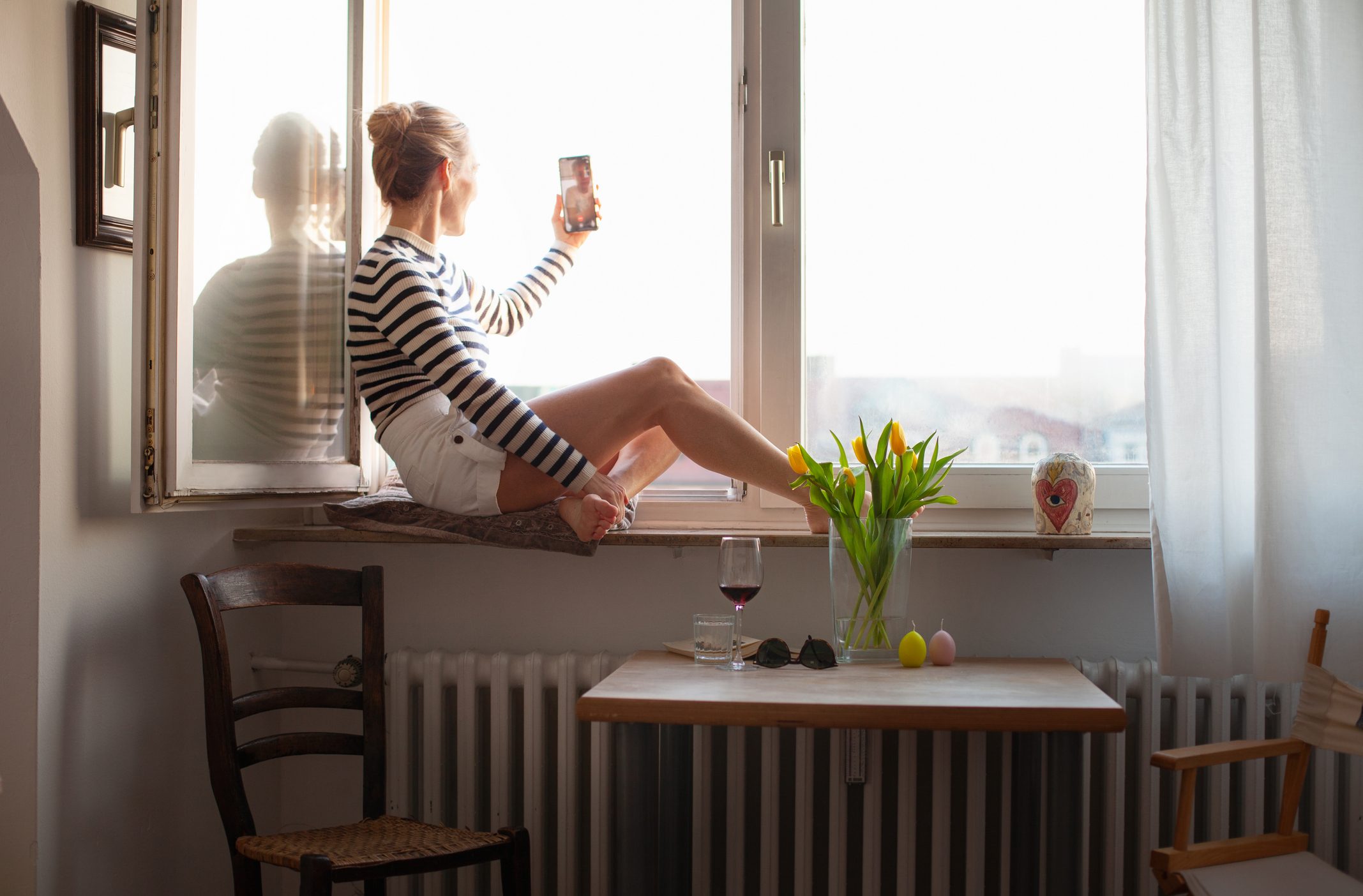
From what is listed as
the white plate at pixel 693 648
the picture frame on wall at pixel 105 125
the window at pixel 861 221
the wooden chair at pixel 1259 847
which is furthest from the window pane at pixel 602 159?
the wooden chair at pixel 1259 847

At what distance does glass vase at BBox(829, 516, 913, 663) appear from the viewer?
69.3 inches

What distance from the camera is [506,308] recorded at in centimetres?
224

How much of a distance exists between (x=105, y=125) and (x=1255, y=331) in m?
2.00

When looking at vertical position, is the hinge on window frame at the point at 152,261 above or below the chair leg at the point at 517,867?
Answer: above

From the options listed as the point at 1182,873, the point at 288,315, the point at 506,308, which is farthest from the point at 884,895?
the point at 288,315

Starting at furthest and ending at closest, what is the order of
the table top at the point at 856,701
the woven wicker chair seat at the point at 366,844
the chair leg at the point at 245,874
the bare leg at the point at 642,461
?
the bare leg at the point at 642,461
the chair leg at the point at 245,874
the woven wicker chair seat at the point at 366,844
the table top at the point at 856,701

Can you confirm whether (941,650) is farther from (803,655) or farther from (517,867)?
(517,867)

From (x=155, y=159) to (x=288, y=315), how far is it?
43cm

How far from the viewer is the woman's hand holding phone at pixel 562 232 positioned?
225 centimetres

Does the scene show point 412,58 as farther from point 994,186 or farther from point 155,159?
point 994,186

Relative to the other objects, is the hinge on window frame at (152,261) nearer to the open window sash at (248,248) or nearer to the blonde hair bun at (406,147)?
the open window sash at (248,248)

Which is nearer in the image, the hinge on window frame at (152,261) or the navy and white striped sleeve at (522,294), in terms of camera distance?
the hinge on window frame at (152,261)

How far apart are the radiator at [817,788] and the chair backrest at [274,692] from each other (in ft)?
0.68

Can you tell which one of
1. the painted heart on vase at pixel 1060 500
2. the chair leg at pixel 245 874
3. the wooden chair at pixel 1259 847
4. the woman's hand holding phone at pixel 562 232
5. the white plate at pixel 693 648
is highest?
the woman's hand holding phone at pixel 562 232
